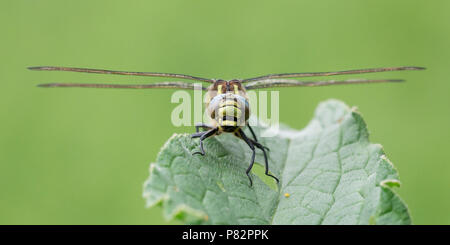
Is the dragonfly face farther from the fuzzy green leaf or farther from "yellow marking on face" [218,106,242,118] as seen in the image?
the fuzzy green leaf

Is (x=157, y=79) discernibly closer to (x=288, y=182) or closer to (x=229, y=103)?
(x=229, y=103)

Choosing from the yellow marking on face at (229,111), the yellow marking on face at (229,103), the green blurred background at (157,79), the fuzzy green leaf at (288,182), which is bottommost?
the fuzzy green leaf at (288,182)

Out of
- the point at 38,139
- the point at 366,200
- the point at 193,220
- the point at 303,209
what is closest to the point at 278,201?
the point at 303,209

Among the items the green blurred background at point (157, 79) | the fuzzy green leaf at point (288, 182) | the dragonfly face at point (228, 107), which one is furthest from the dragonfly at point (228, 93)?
the green blurred background at point (157, 79)

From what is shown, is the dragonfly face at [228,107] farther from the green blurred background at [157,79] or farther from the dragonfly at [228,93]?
the green blurred background at [157,79]

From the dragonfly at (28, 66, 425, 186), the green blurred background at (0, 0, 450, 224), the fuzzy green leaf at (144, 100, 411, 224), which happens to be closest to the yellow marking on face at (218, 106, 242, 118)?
the dragonfly at (28, 66, 425, 186)
